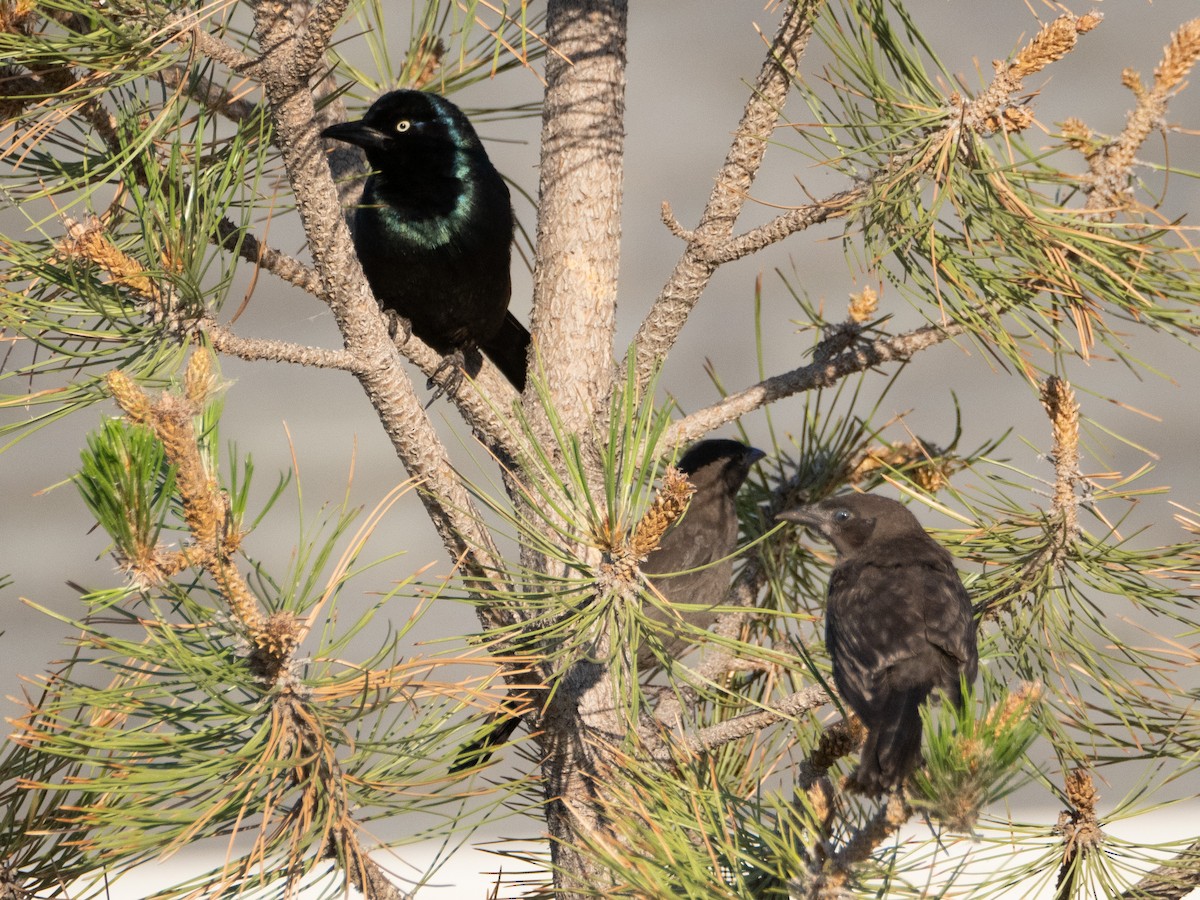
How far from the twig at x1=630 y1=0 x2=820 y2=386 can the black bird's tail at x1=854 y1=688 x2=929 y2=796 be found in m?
0.42

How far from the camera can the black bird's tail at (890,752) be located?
1.14 meters

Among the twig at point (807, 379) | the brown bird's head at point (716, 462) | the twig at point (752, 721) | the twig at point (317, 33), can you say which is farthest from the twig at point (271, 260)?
the brown bird's head at point (716, 462)

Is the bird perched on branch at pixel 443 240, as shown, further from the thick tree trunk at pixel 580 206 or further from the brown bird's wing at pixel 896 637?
the brown bird's wing at pixel 896 637

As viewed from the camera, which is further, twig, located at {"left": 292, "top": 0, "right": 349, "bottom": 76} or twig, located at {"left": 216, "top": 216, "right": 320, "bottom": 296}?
twig, located at {"left": 216, "top": 216, "right": 320, "bottom": 296}

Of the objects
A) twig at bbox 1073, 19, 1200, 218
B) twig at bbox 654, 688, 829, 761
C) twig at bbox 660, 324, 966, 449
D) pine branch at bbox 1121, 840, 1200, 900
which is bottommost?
pine branch at bbox 1121, 840, 1200, 900

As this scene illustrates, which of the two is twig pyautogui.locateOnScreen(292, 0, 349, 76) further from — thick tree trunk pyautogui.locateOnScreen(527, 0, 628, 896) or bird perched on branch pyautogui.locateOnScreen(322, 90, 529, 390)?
bird perched on branch pyautogui.locateOnScreen(322, 90, 529, 390)

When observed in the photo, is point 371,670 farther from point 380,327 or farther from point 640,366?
point 640,366

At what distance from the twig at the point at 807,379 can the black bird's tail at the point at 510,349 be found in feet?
4.16

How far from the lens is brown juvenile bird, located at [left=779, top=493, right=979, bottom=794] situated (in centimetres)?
123

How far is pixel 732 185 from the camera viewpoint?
4.40 ft

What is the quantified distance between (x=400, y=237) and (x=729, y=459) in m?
0.79

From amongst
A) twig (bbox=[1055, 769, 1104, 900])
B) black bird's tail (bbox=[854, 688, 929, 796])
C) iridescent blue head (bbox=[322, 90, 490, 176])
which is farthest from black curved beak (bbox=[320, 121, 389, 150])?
twig (bbox=[1055, 769, 1104, 900])

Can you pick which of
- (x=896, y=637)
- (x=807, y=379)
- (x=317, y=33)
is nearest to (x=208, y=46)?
(x=317, y=33)

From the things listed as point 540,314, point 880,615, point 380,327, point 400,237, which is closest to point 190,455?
point 380,327
